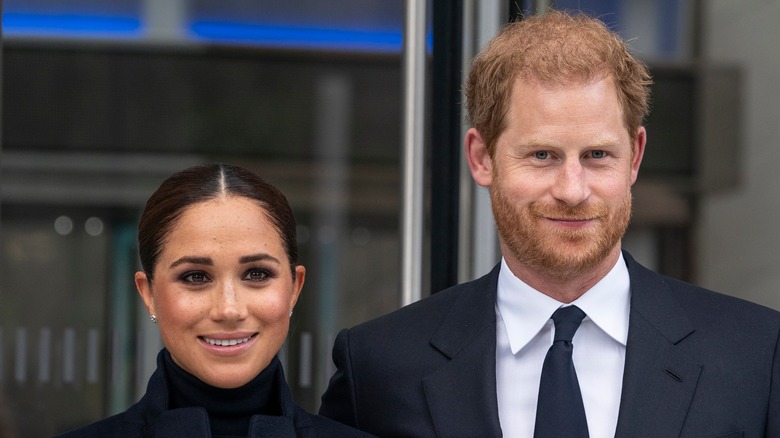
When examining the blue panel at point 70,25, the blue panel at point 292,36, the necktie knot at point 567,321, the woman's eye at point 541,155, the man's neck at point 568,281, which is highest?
the blue panel at point 70,25

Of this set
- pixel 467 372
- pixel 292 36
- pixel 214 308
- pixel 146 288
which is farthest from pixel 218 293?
pixel 292 36

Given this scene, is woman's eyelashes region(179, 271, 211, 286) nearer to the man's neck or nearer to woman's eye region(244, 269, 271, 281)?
woman's eye region(244, 269, 271, 281)

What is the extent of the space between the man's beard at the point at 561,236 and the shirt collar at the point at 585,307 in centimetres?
6

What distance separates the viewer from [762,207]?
5.46 metres

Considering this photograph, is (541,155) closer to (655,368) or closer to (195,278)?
(655,368)

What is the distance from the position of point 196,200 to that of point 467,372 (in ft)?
1.89

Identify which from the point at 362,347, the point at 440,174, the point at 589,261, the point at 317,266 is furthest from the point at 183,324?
the point at 317,266

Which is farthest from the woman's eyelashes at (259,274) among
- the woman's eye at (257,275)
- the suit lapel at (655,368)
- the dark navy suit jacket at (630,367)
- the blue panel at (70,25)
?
the blue panel at (70,25)

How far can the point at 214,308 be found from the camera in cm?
215

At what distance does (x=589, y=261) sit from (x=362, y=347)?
19.8 inches

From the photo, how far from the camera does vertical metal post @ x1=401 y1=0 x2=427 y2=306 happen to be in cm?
340

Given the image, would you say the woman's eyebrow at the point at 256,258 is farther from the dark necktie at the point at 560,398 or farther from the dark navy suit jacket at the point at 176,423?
the dark necktie at the point at 560,398

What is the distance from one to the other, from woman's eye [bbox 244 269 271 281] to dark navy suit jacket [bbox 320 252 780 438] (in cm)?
36

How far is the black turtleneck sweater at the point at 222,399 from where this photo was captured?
85.8 inches
